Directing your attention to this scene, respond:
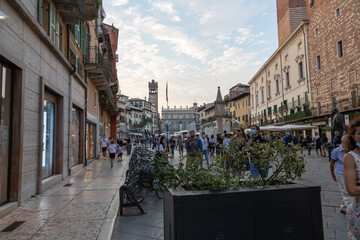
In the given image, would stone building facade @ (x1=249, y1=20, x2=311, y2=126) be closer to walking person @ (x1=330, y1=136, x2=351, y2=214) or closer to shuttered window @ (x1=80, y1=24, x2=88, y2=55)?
shuttered window @ (x1=80, y1=24, x2=88, y2=55)

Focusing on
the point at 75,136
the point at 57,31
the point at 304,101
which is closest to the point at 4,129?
the point at 57,31

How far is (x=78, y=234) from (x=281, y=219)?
9.79 feet

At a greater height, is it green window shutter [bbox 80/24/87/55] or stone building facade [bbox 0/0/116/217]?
green window shutter [bbox 80/24/87/55]

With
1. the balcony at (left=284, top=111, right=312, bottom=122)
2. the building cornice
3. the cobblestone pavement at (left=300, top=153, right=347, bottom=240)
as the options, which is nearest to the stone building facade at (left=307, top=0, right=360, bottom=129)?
the building cornice

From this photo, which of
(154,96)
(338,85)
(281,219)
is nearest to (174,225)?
(281,219)

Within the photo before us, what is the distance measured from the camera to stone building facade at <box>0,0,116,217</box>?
566 cm

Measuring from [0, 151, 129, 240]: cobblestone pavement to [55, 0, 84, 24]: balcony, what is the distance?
621cm

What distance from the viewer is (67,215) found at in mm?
Answer: 5090

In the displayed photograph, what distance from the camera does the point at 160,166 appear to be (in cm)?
384

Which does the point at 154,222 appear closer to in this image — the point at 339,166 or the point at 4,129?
the point at 339,166

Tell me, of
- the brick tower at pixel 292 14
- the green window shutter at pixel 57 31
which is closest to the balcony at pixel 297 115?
the brick tower at pixel 292 14

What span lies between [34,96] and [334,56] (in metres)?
26.7

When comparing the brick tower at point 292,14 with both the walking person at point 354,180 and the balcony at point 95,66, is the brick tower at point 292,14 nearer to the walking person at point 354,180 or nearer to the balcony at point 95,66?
the balcony at point 95,66

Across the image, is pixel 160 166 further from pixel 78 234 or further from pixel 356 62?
pixel 356 62
